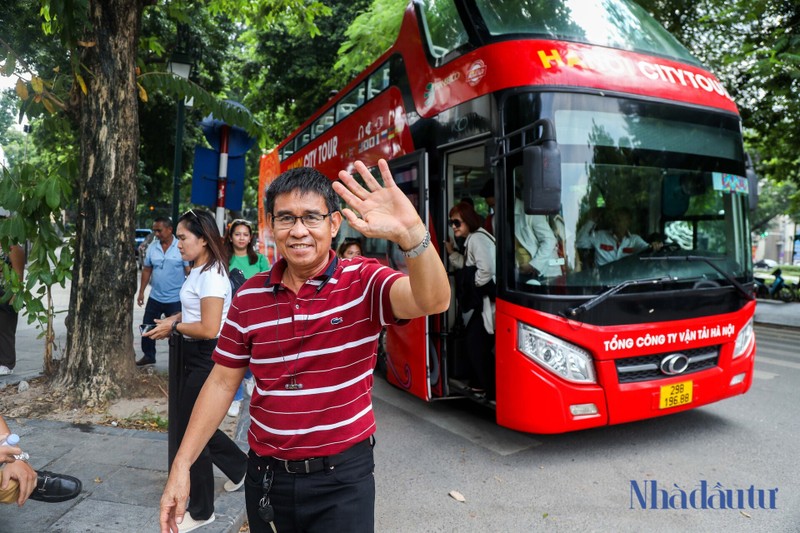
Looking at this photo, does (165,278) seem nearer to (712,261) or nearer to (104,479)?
(104,479)

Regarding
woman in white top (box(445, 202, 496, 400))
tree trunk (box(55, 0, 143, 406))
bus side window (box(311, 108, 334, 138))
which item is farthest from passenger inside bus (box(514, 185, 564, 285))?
bus side window (box(311, 108, 334, 138))

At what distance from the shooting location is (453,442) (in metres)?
4.84

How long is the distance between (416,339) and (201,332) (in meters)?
2.49

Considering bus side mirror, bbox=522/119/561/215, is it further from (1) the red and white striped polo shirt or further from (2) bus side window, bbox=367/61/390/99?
(2) bus side window, bbox=367/61/390/99

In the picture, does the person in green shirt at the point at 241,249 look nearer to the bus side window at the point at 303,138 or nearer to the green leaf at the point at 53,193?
the green leaf at the point at 53,193

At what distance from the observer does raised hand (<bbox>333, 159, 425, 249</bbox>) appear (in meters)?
1.68

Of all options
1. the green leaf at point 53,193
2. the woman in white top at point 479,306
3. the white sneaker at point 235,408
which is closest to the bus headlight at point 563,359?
the woman in white top at point 479,306

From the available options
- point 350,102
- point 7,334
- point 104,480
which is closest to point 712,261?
point 104,480

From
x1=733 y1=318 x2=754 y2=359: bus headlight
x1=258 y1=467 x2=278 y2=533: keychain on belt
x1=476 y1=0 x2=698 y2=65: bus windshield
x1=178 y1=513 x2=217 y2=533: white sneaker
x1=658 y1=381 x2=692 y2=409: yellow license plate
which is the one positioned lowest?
x1=178 y1=513 x2=217 y2=533: white sneaker

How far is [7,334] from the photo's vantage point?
250 inches

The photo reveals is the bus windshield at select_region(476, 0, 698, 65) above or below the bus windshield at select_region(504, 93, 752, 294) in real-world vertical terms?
above

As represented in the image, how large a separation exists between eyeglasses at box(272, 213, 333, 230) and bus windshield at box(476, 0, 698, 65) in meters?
3.26

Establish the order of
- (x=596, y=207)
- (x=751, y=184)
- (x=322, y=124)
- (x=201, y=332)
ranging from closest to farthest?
(x=201, y=332)
(x=596, y=207)
(x=751, y=184)
(x=322, y=124)

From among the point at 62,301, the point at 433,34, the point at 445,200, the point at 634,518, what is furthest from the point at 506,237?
the point at 62,301
